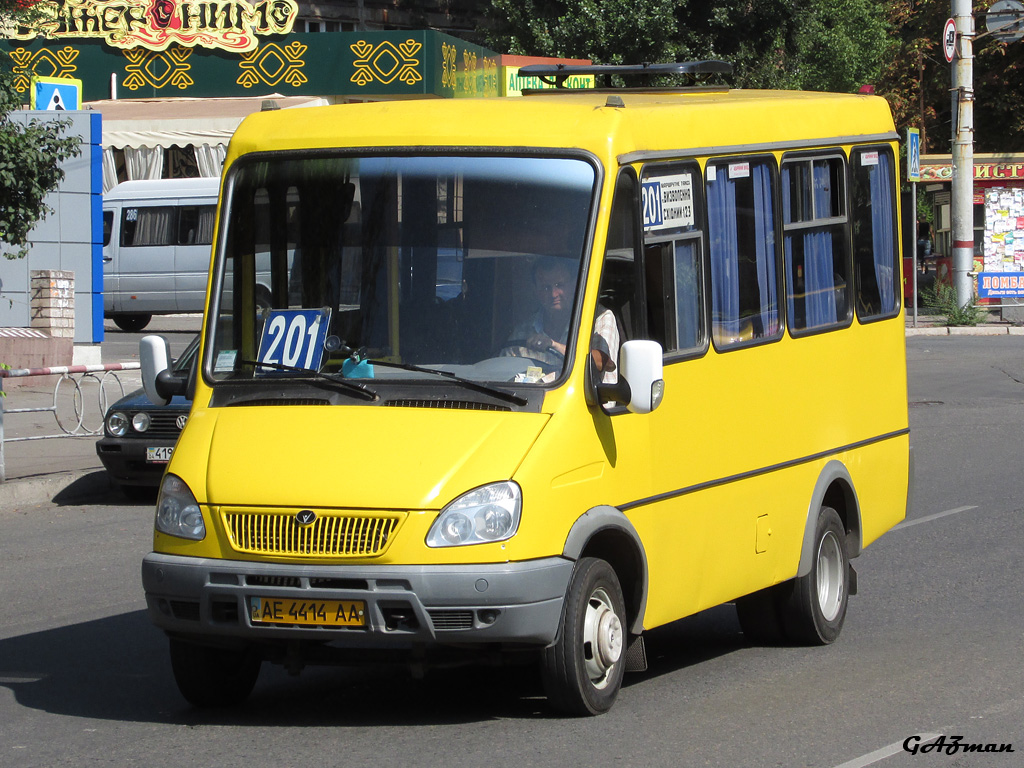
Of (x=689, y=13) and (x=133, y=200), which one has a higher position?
(x=689, y=13)

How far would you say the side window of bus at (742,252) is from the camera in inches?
284

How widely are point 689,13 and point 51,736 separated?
116 feet

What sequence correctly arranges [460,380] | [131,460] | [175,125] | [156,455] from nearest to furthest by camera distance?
[460,380] → [156,455] → [131,460] → [175,125]

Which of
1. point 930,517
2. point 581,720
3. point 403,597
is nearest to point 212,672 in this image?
point 403,597

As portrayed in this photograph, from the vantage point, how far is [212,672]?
251 inches

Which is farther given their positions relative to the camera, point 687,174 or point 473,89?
point 473,89

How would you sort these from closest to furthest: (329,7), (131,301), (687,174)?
(687,174) → (131,301) → (329,7)

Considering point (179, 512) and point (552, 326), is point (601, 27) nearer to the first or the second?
point (552, 326)

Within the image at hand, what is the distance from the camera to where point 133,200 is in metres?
32.5

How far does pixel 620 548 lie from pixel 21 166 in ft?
35.8

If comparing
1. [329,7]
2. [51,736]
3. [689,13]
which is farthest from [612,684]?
[329,7]

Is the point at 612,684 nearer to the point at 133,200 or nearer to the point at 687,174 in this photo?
the point at 687,174

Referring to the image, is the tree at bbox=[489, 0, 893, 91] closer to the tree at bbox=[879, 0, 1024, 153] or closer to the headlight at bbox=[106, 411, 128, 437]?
the tree at bbox=[879, 0, 1024, 153]

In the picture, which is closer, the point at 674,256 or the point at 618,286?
the point at 618,286
